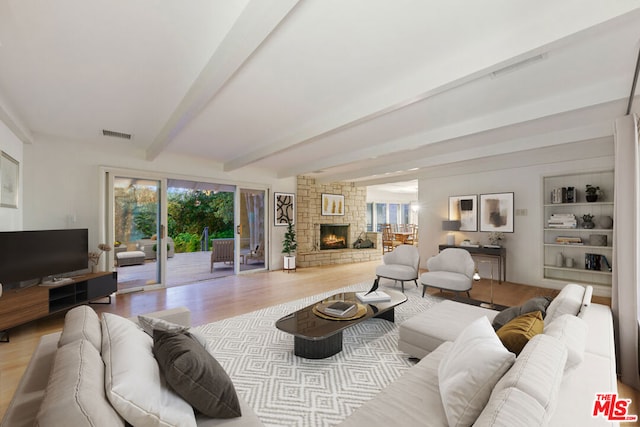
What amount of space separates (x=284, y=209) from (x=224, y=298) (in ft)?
10.7

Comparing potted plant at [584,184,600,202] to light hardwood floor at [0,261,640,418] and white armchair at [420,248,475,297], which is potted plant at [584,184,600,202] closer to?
light hardwood floor at [0,261,640,418]

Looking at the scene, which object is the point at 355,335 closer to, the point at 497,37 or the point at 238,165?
the point at 497,37

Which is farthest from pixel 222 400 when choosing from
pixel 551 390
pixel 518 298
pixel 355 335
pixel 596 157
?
pixel 596 157

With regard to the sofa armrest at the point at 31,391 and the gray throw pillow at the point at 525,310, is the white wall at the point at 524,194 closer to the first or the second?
the gray throw pillow at the point at 525,310

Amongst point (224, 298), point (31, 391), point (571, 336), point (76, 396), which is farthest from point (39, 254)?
point (571, 336)

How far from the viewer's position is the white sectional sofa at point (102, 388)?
0.80 meters

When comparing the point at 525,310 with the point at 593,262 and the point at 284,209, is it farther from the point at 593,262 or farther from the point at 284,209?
the point at 284,209

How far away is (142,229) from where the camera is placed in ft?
17.3

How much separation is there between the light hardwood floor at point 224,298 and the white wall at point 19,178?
4.27ft

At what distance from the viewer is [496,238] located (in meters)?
5.83

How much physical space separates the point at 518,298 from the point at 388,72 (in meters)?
4.30

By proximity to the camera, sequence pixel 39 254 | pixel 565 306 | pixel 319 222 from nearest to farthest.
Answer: pixel 565 306
pixel 39 254
pixel 319 222

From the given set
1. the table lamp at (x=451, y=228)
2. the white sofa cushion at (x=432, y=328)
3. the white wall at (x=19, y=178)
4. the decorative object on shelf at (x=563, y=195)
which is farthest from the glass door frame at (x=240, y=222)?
the decorative object on shelf at (x=563, y=195)

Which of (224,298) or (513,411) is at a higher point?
(513,411)
